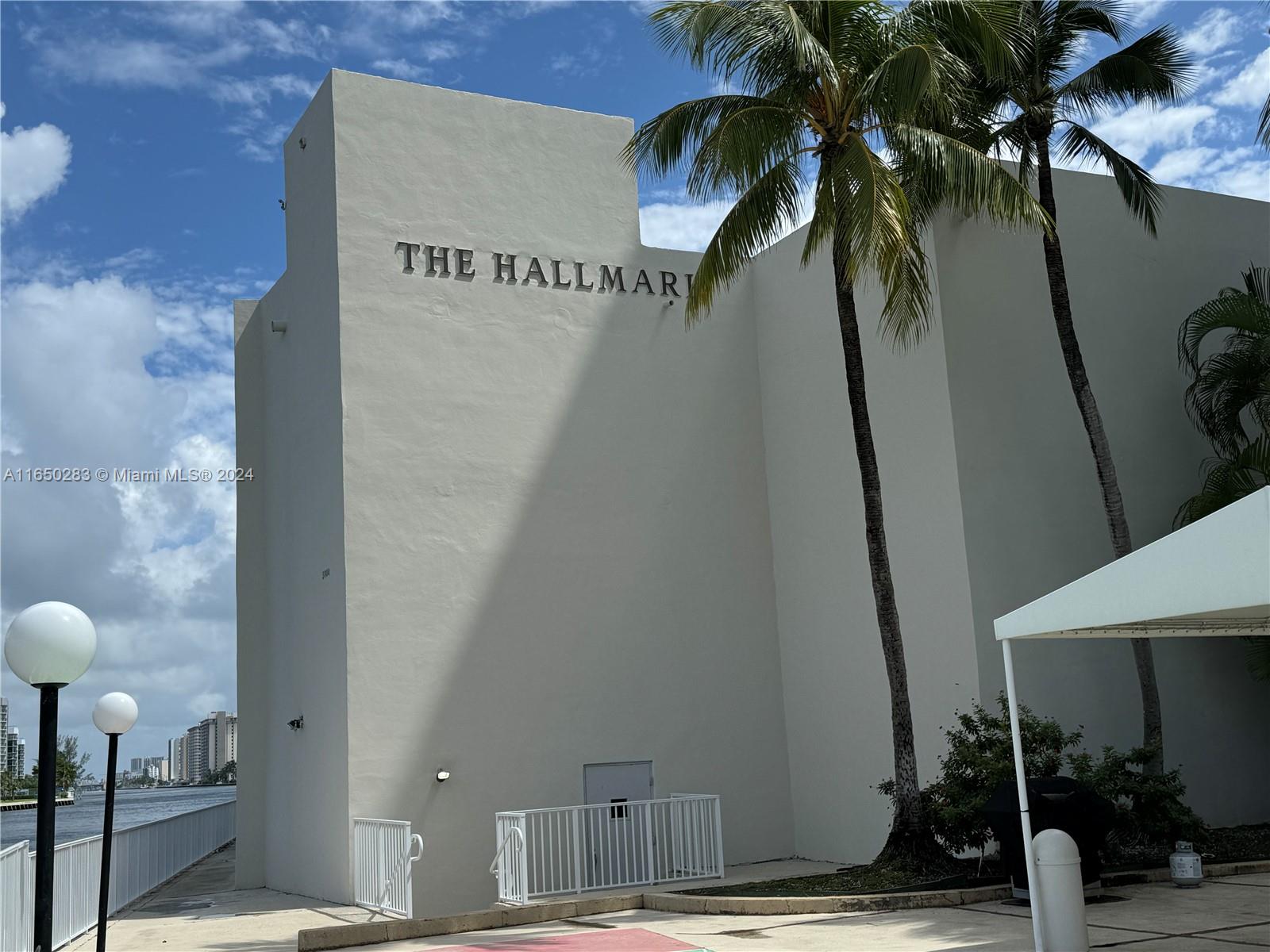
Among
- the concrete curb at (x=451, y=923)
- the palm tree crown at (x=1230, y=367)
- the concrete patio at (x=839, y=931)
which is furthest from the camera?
the palm tree crown at (x=1230, y=367)

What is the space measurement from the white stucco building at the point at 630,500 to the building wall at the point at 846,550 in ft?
0.17

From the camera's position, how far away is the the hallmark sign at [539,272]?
16.7 metres

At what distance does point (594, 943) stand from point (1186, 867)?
19.2 feet

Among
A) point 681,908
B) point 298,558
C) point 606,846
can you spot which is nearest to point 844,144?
point 681,908

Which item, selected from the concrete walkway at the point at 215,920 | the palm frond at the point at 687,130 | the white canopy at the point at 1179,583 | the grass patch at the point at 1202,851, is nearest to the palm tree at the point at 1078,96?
the grass patch at the point at 1202,851

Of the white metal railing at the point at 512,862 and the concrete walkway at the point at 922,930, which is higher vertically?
the white metal railing at the point at 512,862

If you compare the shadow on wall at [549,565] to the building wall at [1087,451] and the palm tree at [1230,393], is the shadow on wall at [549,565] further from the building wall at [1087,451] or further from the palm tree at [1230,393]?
the palm tree at [1230,393]

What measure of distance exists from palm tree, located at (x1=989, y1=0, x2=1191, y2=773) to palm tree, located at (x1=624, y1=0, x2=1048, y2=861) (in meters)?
1.46

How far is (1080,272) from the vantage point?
16.5 m

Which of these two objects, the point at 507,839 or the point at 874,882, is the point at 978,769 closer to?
the point at 874,882

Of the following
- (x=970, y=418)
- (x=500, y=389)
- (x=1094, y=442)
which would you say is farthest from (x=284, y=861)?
(x=1094, y=442)

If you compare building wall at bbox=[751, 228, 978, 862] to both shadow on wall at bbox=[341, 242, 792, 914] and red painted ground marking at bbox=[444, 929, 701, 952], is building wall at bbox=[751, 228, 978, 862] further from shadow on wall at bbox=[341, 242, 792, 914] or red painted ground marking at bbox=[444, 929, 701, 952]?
red painted ground marking at bbox=[444, 929, 701, 952]

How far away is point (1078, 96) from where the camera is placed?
15023 millimetres

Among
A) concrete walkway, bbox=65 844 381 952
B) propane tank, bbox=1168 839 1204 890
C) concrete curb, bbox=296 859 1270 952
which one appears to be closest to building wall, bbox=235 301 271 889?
concrete walkway, bbox=65 844 381 952
